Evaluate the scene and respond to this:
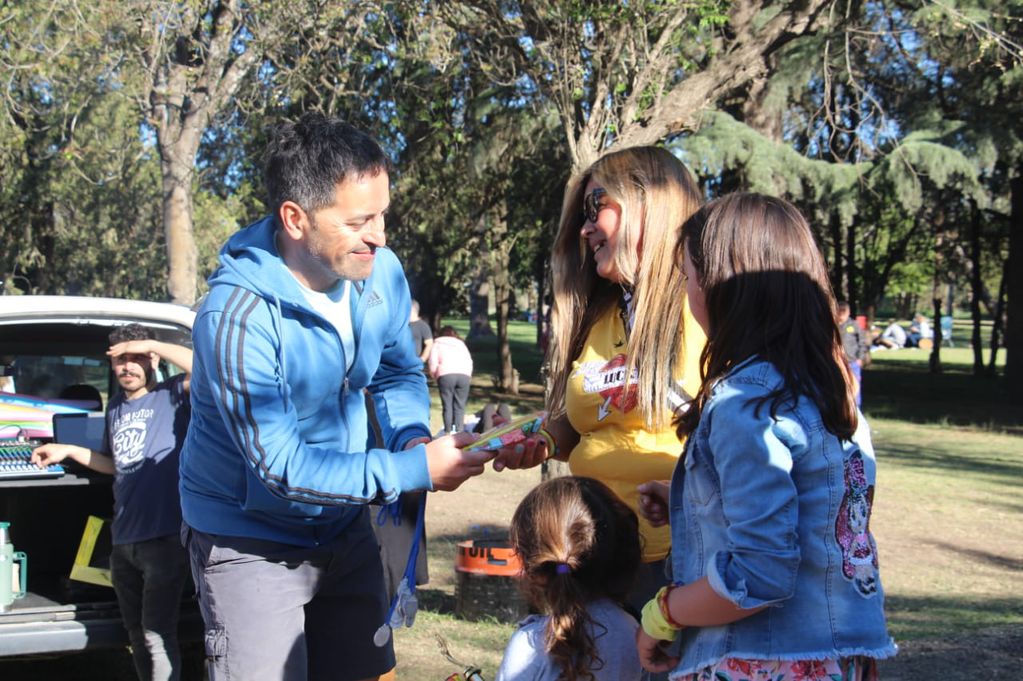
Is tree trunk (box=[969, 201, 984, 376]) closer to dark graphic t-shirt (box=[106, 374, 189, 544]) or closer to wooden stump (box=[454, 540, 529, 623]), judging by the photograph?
wooden stump (box=[454, 540, 529, 623])

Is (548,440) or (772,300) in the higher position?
(772,300)

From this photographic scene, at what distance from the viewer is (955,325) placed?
258 ft

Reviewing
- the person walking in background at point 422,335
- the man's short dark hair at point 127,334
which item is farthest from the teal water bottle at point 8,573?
the person walking in background at point 422,335

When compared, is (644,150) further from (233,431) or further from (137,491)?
(137,491)

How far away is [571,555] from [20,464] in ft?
9.95

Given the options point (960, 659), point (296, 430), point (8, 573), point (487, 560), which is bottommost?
point (960, 659)

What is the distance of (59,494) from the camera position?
18.2 feet

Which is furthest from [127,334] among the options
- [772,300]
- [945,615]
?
[945,615]

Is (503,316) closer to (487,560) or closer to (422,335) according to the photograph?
(422,335)

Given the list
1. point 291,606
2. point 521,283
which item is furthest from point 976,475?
point 521,283

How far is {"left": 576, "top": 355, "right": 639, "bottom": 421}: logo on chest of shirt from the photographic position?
2934 millimetres

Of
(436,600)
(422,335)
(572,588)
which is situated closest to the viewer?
(572,588)

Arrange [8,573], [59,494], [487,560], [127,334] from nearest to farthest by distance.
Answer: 1. [8,573]
2. [127,334]
3. [59,494]
4. [487,560]

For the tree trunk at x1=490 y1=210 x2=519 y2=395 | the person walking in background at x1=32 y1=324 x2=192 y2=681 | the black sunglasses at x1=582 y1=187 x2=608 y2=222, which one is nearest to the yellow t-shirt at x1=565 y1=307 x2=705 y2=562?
the black sunglasses at x1=582 y1=187 x2=608 y2=222
